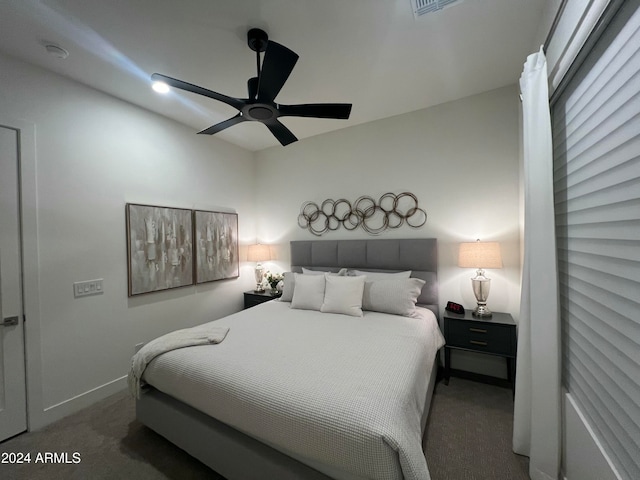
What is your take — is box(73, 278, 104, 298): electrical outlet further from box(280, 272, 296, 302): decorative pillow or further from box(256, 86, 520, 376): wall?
box(256, 86, 520, 376): wall

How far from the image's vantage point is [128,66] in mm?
2055

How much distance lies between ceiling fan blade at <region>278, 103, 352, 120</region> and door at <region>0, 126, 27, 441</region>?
2047 millimetres

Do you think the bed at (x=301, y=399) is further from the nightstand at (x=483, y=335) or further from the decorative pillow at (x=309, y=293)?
the decorative pillow at (x=309, y=293)

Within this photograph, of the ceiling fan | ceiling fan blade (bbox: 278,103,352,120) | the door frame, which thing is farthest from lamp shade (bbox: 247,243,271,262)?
ceiling fan blade (bbox: 278,103,352,120)

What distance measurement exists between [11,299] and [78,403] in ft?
3.36

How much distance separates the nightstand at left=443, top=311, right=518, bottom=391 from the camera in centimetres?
213

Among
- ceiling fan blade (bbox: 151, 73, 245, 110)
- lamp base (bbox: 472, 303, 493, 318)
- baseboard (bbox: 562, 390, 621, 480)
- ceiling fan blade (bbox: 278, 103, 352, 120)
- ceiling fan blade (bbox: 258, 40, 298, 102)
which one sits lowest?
baseboard (bbox: 562, 390, 621, 480)

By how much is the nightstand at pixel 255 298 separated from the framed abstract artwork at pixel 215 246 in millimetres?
352

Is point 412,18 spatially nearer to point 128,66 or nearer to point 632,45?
point 632,45

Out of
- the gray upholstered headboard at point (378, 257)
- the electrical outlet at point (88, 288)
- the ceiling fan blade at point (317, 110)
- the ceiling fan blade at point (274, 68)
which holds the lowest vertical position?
the electrical outlet at point (88, 288)

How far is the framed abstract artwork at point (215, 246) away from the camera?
10.4 feet

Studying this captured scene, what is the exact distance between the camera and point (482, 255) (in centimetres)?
229

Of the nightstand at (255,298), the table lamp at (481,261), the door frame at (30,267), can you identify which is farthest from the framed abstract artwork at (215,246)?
the table lamp at (481,261)

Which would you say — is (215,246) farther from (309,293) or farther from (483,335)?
(483,335)
